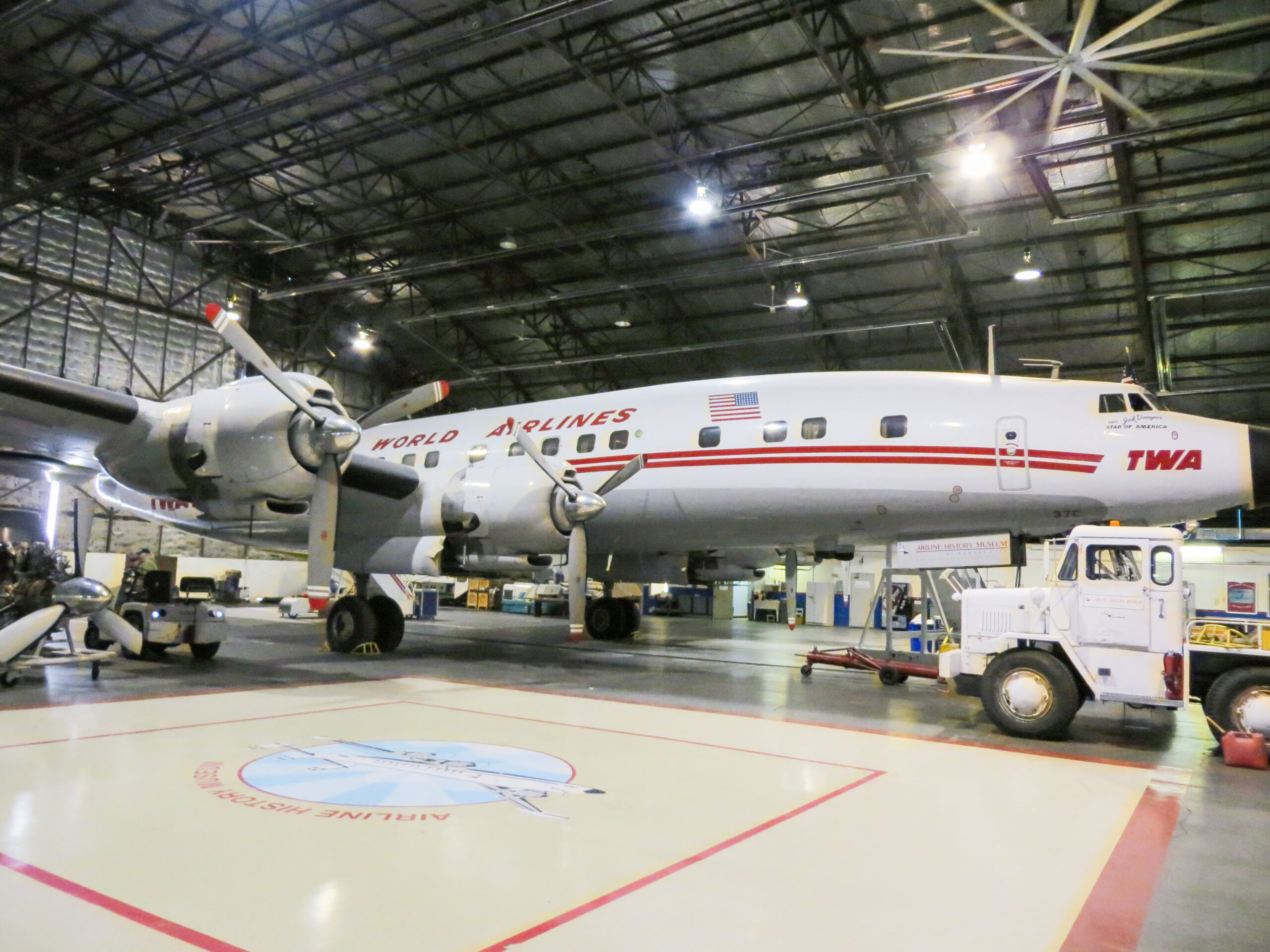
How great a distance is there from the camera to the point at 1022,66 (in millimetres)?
16422

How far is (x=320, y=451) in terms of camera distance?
32.4 feet

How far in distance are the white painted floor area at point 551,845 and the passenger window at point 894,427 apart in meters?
4.90

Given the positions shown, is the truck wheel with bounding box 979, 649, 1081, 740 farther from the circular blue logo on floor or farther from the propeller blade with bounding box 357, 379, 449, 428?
the propeller blade with bounding box 357, 379, 449, 428

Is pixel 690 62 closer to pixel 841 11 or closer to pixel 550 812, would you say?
pixel 841 11

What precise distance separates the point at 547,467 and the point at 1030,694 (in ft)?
21.2

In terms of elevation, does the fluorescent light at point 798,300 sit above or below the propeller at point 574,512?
above

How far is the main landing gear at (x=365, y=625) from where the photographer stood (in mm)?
13188

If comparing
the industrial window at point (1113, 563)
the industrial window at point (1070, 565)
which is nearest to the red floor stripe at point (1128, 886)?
the industrial window at point (1113, 563)

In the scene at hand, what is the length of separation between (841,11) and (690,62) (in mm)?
3449

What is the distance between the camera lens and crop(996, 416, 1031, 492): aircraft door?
1025 centimetres

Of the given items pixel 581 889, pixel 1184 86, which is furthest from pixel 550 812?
pixel 1184 86

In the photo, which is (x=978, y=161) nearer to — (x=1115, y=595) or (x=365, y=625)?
(x=1115, y=595)

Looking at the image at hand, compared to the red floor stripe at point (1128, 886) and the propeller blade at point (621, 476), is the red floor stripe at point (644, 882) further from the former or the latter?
the propeller blade at point (621, 476)

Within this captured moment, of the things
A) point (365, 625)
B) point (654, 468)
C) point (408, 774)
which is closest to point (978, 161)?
point (654, 468)
